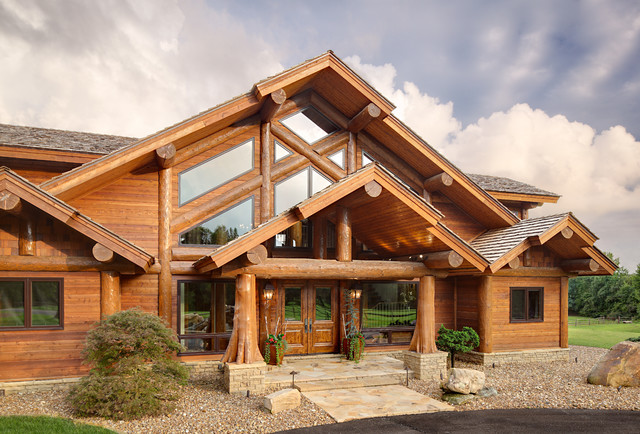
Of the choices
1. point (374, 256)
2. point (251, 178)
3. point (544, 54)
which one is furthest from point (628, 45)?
point (251, 178)

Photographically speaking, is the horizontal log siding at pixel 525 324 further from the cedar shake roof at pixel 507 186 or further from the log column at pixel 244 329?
the log column at pixel 244 329

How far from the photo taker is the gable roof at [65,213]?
9.14 m

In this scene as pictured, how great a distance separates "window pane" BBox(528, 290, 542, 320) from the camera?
15.1 m

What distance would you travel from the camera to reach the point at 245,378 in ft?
32.0

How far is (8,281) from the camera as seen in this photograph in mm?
10117

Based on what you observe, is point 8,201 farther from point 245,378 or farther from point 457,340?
point 457,340

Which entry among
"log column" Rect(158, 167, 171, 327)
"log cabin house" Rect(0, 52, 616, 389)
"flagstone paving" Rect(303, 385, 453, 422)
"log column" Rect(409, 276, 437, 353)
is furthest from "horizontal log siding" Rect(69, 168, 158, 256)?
"log column" Rect(409, 276, 437, 353)

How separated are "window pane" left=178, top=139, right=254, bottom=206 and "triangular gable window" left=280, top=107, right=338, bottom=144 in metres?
1.49

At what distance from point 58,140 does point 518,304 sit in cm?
1522

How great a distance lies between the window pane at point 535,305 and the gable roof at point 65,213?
41.3 ft

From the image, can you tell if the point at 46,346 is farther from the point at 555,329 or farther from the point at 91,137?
the point at 555,329

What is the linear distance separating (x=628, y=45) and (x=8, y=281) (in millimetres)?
30645

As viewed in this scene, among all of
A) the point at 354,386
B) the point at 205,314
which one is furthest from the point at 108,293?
the point at 354,386

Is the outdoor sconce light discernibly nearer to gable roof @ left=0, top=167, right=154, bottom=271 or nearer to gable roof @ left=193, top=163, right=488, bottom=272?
gable roof @ left=193, top=163, right=488, bottom=272
